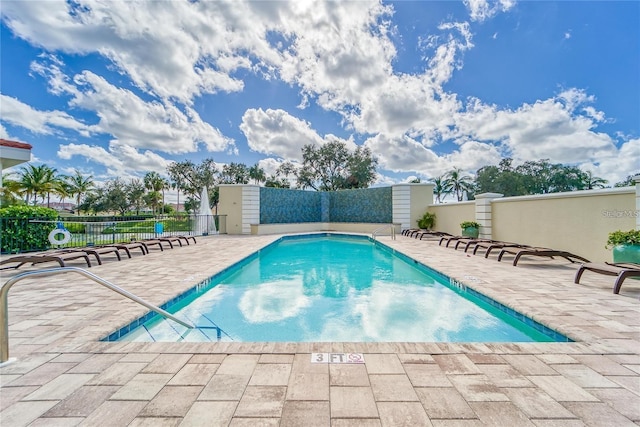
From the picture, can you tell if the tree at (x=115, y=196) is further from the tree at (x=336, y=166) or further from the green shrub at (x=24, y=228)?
the green shrub at (x=24, y=228)

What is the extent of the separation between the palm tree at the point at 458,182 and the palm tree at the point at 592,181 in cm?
1196

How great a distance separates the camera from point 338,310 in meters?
4.33

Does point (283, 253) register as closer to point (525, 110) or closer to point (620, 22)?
point (620, 22)

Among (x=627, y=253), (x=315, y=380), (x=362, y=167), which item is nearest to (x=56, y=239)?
(x=315, y=380)

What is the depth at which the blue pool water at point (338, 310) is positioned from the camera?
10.9ft

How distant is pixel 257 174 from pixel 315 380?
38.4 m

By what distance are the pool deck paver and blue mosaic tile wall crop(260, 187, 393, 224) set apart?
12268 millimetres

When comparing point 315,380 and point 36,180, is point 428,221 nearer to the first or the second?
Answer: point 315,380

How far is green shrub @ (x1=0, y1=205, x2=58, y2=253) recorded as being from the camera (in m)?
7.61

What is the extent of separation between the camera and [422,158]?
23312 millimetres

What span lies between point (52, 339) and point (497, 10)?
42.1ft

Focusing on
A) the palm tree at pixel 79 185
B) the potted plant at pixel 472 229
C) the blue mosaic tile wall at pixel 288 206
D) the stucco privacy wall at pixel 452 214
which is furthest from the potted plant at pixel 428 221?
the palm tree at pixel 79 185

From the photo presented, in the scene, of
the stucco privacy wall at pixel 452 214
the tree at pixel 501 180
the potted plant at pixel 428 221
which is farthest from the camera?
the tree at pixel 501 180

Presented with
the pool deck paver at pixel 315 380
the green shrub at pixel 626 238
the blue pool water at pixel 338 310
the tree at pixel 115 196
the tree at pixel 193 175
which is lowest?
the blue pool water at pixel 338 310
